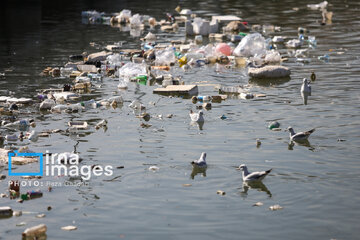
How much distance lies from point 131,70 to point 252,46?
3656mm

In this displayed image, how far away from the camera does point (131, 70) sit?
15727mm

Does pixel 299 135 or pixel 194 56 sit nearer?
pixel 299 135

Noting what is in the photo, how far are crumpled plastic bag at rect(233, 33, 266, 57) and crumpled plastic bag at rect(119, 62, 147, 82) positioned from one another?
3073 mm

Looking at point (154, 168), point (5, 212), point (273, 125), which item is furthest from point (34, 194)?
point (273, 125)

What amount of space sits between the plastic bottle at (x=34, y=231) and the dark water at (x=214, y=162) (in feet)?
0.28

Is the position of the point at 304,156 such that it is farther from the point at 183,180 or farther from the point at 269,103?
the point at 269,103

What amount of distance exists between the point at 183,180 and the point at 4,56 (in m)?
11.5

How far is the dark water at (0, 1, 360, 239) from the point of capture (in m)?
7.46

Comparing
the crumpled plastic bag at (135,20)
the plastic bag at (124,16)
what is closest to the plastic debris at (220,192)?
the crumpled plastic bag at (135,20)

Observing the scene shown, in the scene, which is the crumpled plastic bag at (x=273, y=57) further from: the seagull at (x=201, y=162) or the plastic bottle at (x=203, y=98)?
the seagull at (x=201, y=162)

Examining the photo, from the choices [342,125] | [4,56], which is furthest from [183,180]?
[4,56]

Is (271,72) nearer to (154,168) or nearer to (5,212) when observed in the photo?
(154,168)

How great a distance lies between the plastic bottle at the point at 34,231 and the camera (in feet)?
23.6

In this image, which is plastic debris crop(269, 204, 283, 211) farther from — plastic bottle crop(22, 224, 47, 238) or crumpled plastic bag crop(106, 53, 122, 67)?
crumpled plastic bag crop(106, 53, 122, 67)
